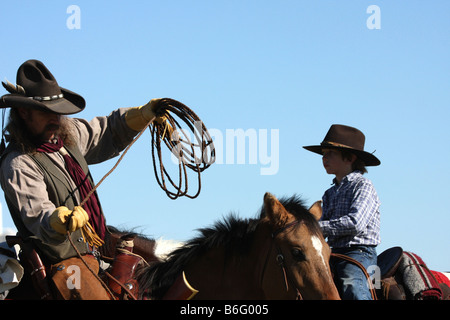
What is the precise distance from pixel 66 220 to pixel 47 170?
0.79 m

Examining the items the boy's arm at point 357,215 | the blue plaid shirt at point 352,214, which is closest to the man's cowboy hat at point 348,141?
the blue plaid shirt at point 352,214

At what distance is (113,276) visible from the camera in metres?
5.87

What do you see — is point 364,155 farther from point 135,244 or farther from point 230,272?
point 135,244

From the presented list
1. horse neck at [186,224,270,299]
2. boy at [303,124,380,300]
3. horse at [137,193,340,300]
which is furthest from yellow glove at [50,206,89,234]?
boy at [303,124,380,300]

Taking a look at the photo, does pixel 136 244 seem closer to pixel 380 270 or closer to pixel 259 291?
pixel 259 291

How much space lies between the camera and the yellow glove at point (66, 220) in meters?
5.10

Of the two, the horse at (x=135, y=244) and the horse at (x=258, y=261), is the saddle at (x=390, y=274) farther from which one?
the horse at (x=135, y=244)

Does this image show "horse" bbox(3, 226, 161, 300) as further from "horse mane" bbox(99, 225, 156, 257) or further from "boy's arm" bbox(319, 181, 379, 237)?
"boy's arm" bbox(319, 181, 379, 237)

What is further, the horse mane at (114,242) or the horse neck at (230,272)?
the horse mane at (114,242)

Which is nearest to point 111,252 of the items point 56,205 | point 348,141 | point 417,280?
point 56,205

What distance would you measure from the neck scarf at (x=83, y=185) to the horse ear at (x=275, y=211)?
1604 millimetres

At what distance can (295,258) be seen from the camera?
215 inches

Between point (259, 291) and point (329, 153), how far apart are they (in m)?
2.29
